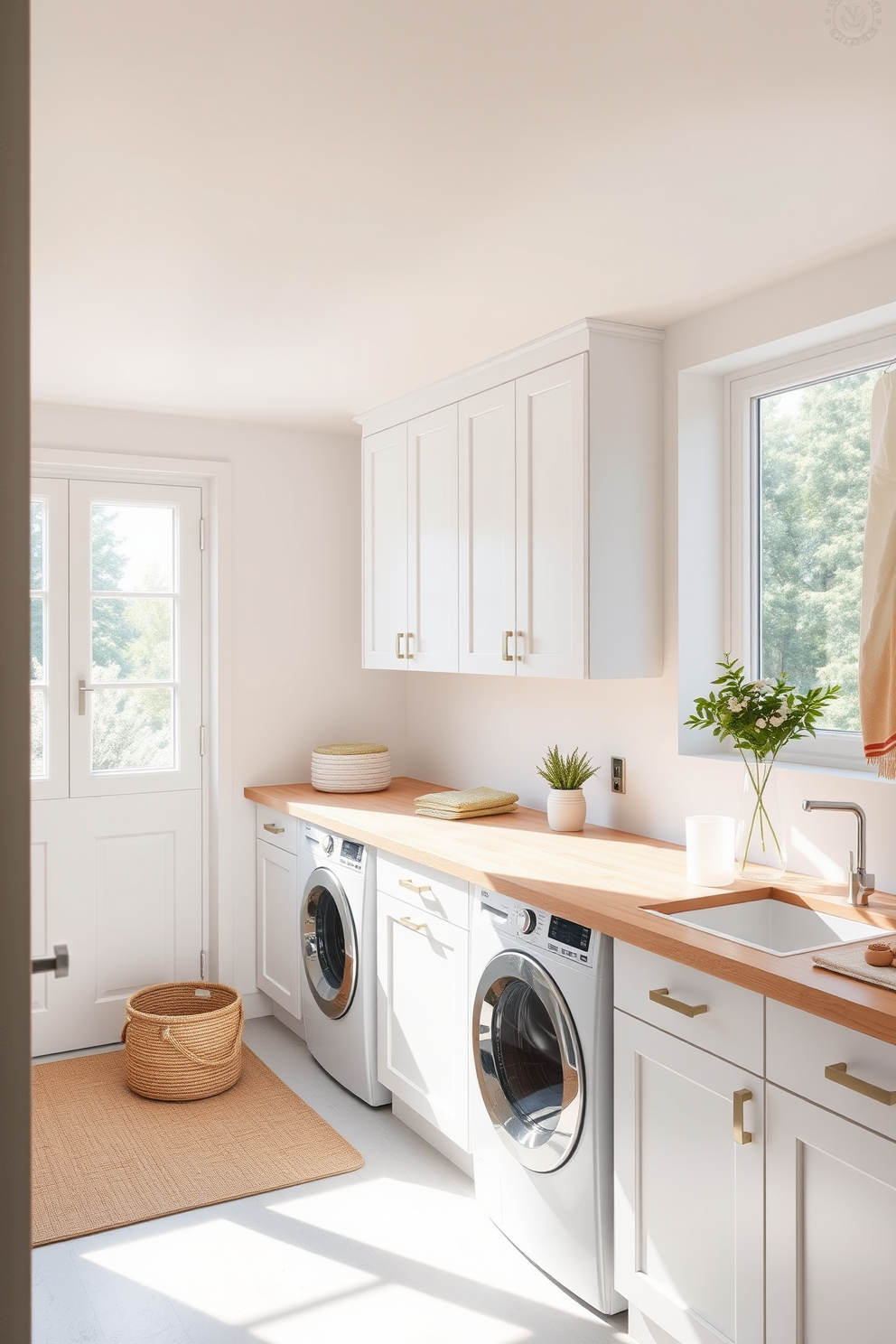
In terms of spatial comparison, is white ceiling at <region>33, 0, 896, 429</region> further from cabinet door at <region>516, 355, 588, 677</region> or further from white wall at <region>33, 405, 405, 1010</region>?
white wall at <region>33, 405, 405, 1010</region>

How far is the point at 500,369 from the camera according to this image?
3.15 metres

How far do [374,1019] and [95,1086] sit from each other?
109 cm

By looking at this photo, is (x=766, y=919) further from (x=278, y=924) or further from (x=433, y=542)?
(x=278, y=924)

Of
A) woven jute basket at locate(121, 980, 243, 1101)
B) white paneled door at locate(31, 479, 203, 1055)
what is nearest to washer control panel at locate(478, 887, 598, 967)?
woven jute basket at locate(121, 980, 243, 1101)

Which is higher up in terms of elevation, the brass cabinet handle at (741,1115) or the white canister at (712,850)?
the white canister at (712,850)

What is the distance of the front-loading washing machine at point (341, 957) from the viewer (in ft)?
10.8

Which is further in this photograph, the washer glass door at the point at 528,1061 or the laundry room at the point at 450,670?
the washer glass door at the point at 528,1061

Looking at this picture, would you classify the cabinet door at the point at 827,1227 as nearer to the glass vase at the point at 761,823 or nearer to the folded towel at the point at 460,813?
the glass vase at the point at 761,823

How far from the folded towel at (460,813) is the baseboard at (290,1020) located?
1024 millimetres

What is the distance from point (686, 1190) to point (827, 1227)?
361 mm

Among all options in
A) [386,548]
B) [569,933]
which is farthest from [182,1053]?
[386,548]

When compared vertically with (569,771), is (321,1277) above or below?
below

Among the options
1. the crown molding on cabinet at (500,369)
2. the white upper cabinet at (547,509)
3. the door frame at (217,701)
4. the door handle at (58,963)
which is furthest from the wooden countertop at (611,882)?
the crown molding on cabinet at (500,369)

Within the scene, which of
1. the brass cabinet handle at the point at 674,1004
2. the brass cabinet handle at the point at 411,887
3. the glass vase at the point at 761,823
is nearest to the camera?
the brass cabinet handle at the point at 674,1004
